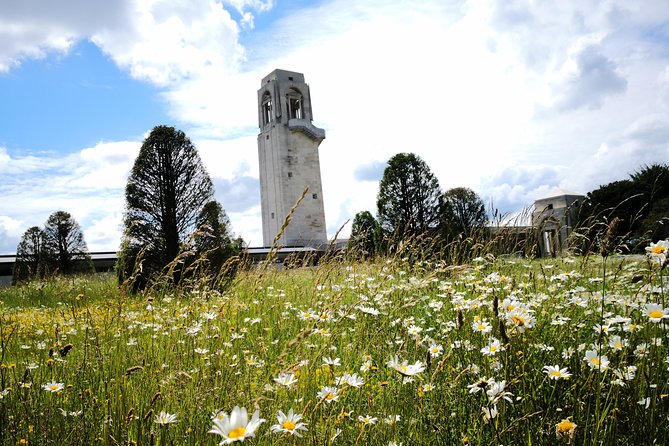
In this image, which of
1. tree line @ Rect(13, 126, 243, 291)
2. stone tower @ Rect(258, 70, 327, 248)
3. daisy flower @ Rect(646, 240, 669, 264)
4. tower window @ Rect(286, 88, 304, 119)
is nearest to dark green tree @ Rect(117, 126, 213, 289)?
tree line @ Rect(13, 126, 243, 291)

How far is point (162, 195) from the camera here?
35.7 ft

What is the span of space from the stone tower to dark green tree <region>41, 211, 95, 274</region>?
54.7ft

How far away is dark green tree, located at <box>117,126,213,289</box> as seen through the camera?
10391mm

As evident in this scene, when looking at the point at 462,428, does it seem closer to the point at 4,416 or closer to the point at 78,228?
the point at 4,416

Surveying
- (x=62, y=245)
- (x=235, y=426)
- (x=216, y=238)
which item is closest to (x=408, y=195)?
(x=216, y=238)

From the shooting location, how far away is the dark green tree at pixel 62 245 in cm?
1611

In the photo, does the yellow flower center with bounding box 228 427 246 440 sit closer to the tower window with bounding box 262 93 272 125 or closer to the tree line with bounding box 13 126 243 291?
the tree line with bounding box 13 126 243 291

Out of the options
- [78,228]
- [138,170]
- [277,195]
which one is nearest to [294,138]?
[277,195]

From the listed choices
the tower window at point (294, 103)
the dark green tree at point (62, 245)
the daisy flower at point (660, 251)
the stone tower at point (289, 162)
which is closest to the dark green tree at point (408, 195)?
the dark green tree at point (62, 245)

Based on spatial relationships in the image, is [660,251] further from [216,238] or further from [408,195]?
[408,195]

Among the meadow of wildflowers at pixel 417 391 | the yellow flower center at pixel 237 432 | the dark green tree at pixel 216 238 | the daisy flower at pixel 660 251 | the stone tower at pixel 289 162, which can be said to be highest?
the stone tower at pixel 289 162

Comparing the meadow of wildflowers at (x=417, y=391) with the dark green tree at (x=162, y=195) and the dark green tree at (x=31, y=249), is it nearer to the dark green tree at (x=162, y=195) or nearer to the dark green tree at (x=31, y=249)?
the dark green tree at (x=162, y=195)

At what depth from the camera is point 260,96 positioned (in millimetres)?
35812

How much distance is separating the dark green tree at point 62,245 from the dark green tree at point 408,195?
10451 mm
